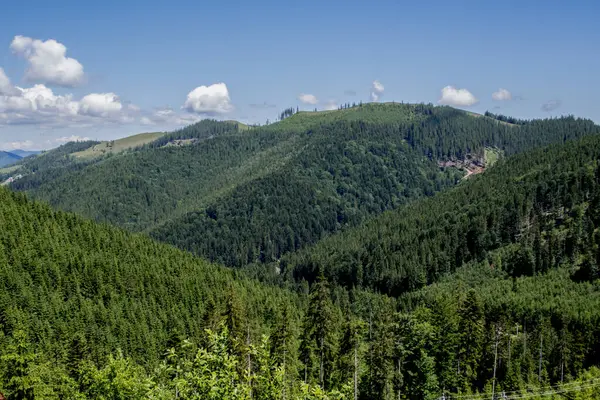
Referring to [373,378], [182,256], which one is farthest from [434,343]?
[182,256]

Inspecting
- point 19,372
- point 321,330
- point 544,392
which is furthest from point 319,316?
point 19,372

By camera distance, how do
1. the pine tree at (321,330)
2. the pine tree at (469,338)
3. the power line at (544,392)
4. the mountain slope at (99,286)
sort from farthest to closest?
the mountain slope at (99,286), the pine tree at (469,338), the pine tree at (321,330), the power line at (544,392)

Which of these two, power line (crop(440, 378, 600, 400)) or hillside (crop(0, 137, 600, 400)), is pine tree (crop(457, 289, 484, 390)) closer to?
hillside (crop(0, 137, 600, 400))

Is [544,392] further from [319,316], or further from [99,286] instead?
[99,286]

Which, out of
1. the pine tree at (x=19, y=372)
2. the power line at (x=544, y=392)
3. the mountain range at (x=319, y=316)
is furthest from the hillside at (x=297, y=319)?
the power line at (x=544, y=392)

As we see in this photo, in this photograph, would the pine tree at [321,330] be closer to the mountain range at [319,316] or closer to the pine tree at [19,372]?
the mountain range at [319,316]

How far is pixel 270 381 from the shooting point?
20.8 m

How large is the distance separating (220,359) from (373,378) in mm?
54063

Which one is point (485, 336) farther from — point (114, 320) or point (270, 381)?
point (114, 320)

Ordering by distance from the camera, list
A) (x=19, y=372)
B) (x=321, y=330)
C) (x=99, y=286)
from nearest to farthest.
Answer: (x=19, y=372) → (x=321, y=330) → (x=99, y=286)

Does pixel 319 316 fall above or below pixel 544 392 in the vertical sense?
above

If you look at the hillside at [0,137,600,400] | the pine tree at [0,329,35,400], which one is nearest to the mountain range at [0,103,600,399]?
the pine tree at [0,329,35,400]

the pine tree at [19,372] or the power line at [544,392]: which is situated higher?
the pine tree at [19,372]

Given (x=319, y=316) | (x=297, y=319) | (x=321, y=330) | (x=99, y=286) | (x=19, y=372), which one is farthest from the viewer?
(x=297, y=319)
